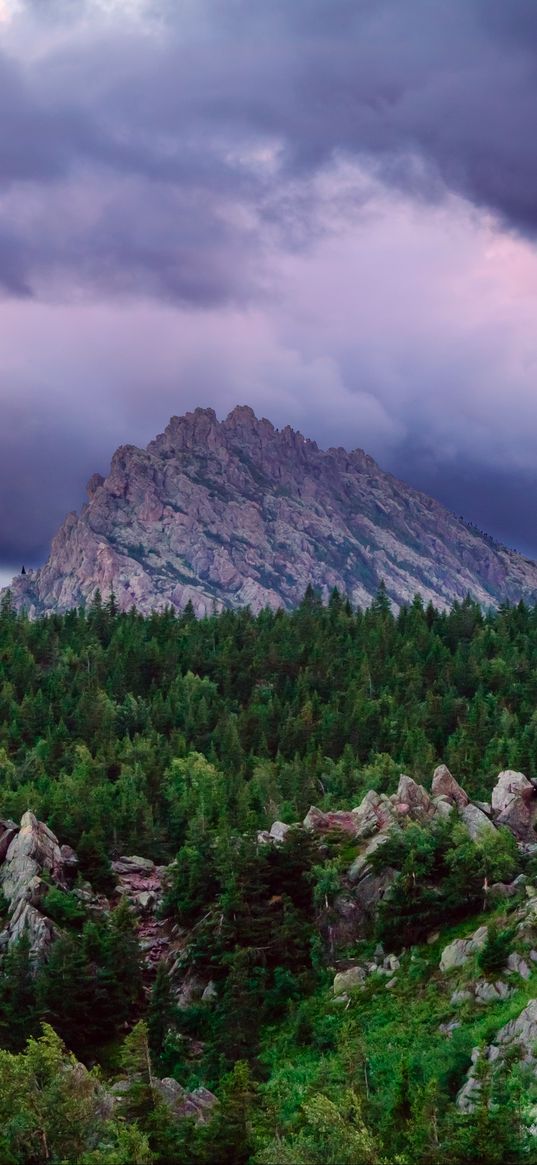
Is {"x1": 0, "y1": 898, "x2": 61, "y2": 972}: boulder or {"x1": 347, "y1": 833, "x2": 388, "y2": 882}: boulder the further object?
{"x1": 347, "y1": 833, "x2": 388, "y2": 882}: boulder

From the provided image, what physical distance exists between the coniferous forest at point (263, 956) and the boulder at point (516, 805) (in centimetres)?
586

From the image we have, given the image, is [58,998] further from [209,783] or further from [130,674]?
[130,674]

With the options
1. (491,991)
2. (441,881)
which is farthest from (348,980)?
(491,991)

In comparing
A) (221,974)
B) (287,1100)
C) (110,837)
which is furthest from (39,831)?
(287,1100)

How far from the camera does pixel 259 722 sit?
16562cm

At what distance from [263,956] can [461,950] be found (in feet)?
53.4

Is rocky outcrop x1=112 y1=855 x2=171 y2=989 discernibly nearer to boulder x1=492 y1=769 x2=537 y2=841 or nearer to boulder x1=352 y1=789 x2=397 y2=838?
boulder x1=352 y1=789 x2=397 y2=838

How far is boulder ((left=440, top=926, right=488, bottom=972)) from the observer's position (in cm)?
6222

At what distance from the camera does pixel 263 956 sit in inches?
2896

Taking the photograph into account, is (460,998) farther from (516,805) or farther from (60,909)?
(60,909)

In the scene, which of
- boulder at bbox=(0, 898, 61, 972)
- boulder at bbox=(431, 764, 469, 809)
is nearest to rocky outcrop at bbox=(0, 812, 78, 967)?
boulder at bbox=(0, 898, 61, 972)

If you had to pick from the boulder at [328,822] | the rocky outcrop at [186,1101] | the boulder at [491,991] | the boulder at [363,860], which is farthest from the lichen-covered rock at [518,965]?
the boulder at [328,822]

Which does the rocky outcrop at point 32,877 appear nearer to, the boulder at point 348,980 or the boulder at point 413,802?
the boulder at point 348,980

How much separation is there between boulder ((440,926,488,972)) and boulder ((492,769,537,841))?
1916cm
